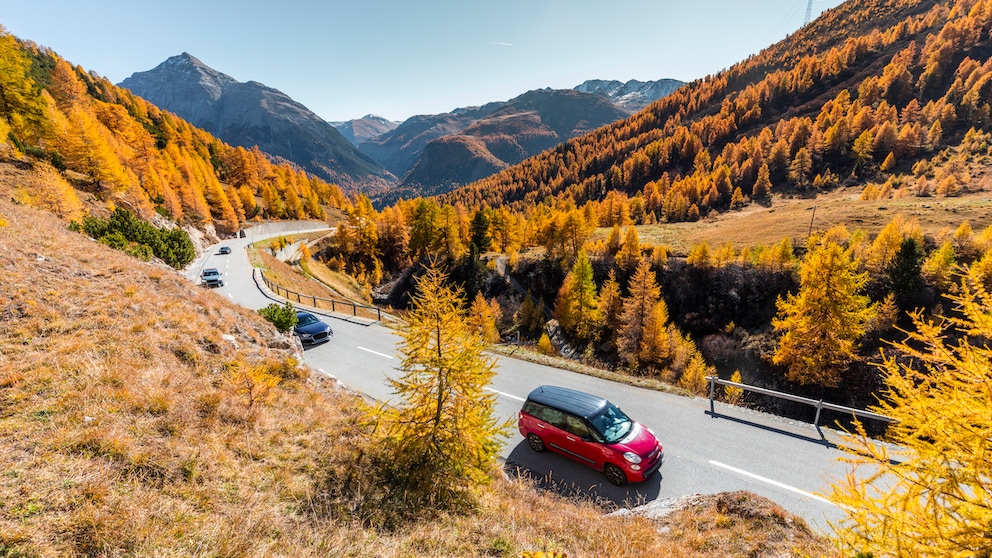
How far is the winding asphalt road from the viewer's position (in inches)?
363

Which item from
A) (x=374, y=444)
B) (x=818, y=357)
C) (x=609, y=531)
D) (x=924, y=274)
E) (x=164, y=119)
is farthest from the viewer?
(x=164, y=119)

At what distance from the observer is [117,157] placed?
4669 centimetres

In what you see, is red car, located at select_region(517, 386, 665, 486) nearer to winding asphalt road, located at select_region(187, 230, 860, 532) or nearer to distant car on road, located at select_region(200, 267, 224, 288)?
winding asphalt road, located at select_region(187, 230, 860, 532)

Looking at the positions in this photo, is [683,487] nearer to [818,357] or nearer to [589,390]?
[589,390]

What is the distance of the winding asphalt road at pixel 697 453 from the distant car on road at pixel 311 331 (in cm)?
497

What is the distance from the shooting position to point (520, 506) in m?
7.75

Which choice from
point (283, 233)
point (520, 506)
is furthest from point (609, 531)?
point (283, 233)

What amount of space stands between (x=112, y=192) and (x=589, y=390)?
176ft

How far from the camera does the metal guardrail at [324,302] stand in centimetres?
2807

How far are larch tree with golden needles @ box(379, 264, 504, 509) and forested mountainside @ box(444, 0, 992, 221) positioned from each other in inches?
3597

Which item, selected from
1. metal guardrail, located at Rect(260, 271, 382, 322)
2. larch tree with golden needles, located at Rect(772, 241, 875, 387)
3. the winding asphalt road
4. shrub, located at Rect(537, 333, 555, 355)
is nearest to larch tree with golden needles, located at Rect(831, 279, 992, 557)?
the winding asphalt road

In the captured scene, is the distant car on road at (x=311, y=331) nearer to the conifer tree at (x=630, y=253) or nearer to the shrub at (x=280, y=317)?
the shrub at (x=280, y=317)

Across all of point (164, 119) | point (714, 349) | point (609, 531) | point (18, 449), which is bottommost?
point (714, 349)

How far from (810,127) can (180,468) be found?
146 metres
